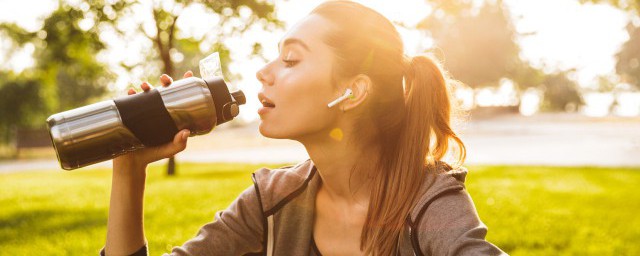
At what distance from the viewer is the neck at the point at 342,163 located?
7.20 feet

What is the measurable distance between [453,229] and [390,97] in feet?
2.13

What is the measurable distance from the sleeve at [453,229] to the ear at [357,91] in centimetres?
52

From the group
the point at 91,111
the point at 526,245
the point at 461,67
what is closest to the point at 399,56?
the point at 91,111

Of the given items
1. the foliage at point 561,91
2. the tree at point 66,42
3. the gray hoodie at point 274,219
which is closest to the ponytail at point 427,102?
the gray hoodie at point 274,219

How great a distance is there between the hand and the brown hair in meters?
0.59

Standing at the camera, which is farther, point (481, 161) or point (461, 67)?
point (461, 67)

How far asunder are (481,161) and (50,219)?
10.6m

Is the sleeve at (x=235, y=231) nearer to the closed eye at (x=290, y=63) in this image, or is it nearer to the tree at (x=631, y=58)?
the closed eye at (x=290, y=63)

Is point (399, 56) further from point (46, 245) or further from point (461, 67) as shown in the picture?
point (461, 67)

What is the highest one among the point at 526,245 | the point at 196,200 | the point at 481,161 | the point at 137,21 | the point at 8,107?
the point at 137,21

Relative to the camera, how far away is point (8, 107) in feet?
97.0

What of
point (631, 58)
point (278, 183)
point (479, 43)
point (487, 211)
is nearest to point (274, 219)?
point (278, 183)

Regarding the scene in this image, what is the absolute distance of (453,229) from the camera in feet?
5.51

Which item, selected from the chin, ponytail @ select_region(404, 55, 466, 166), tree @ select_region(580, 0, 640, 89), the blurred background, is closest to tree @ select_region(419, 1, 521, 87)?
tree @ select_region(580, 0, 640, 89)
